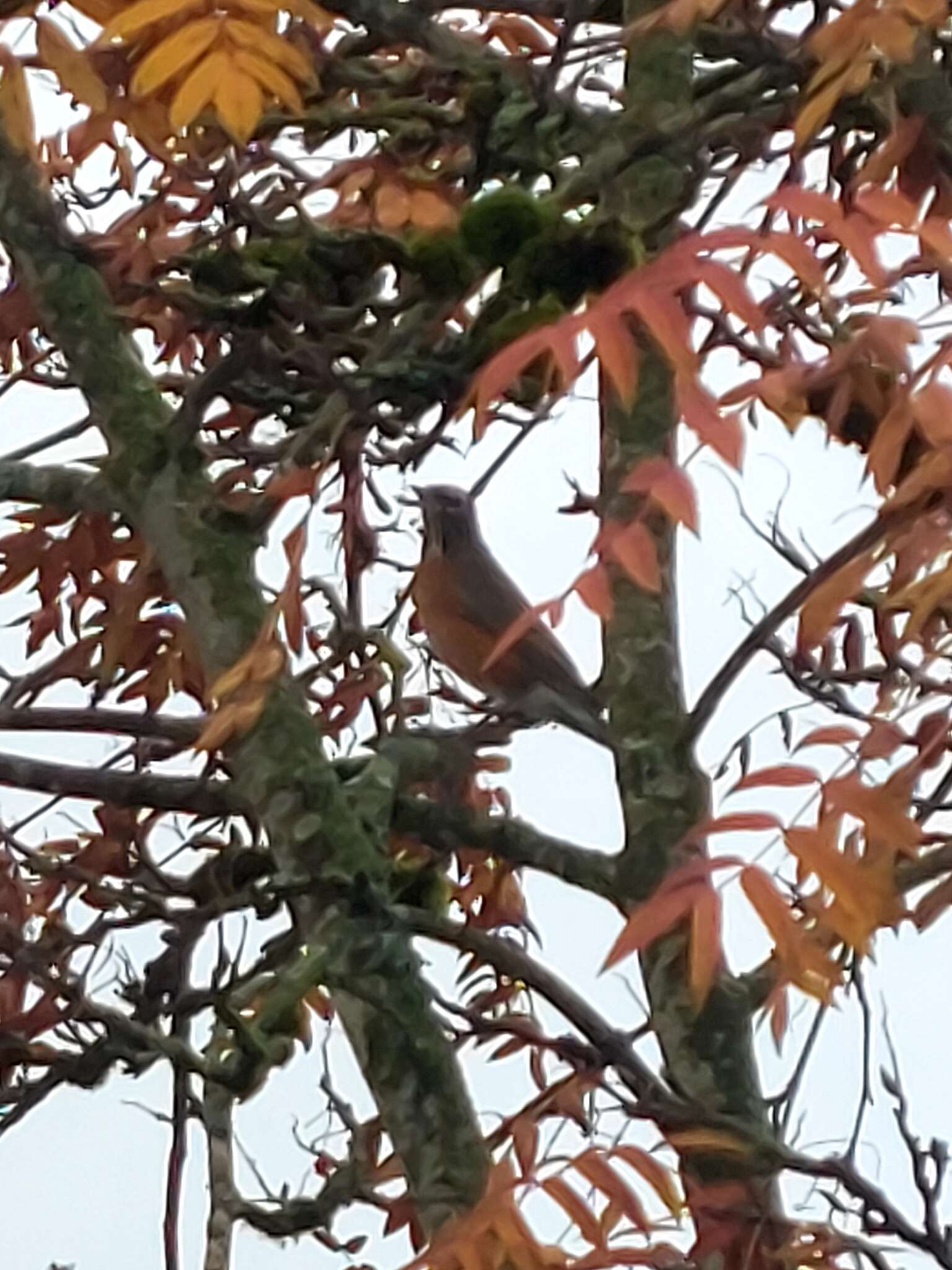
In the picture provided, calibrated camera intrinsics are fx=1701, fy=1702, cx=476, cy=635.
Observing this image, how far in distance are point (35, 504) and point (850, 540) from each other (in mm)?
575

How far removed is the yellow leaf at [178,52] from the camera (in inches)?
30.0

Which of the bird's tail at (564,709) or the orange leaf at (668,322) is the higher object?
the bird's tail at (564,709)

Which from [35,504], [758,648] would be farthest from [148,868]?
[758,648]

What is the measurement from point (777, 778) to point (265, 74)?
387 mm

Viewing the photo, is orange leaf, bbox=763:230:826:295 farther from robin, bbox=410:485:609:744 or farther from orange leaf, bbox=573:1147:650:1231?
robin, bbox=410:485:609:744

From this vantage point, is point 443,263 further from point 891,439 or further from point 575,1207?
point 575,1207

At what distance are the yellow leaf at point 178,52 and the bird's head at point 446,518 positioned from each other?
3.06ft

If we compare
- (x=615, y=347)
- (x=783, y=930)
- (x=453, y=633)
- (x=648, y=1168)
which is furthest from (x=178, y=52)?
(x=453, y=633)

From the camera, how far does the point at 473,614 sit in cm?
172

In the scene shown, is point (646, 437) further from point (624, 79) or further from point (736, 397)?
point (736, 397)

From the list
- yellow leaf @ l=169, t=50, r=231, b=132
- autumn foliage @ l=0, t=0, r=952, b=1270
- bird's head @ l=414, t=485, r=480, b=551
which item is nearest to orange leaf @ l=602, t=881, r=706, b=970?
autumn foliage @ l=0, t=0, r=952, b=1270

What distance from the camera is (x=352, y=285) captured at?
1026 millimetres

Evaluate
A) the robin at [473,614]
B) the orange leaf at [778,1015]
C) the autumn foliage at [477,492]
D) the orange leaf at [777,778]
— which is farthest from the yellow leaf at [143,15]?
the robin at [473,614]

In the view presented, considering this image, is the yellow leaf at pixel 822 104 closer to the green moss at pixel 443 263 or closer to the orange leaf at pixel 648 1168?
the green moss at pixel 443 263
